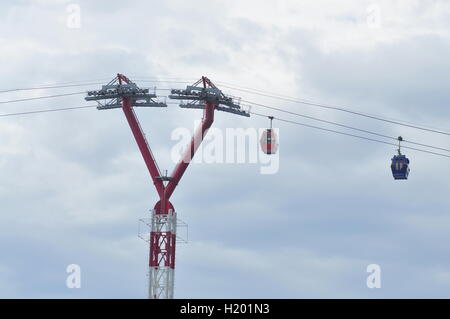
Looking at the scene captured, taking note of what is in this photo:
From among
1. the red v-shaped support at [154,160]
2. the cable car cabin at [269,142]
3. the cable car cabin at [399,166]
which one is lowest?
the cable car cabin at [399,166]

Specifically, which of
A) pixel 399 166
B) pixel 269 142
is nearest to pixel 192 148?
pixel 269 142

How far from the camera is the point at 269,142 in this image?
505 ft

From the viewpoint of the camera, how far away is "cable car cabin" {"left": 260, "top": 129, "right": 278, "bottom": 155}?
6038 inches

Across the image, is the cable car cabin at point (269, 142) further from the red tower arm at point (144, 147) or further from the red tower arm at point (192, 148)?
the red tower arm at point (144, 147)

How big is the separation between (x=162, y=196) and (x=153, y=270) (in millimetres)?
10808

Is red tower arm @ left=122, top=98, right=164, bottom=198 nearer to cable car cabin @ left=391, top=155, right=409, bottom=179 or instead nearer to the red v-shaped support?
the red v-shaped support

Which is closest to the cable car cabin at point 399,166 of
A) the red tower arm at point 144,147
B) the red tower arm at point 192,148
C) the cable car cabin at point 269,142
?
the cable car cabin at point 269,142

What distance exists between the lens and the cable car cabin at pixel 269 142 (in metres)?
153

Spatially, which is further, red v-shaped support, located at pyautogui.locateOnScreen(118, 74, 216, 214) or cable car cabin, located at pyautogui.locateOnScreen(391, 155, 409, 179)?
red v-shaped support, located at pyautogui.locateOnScreen(118, 74, 216, 214)

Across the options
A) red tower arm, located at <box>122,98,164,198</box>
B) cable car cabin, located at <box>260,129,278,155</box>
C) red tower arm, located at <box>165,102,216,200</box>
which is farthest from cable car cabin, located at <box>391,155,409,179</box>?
red tower arm, located at <box>122,98,164,198</box>
